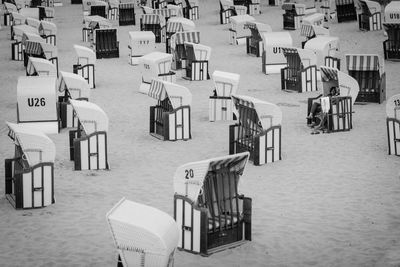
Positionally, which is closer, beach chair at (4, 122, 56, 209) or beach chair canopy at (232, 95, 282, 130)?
beach chair at (4, 122, 56, 209)

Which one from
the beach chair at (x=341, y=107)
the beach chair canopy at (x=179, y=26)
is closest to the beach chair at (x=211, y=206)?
the beach chair at (x=341, y=107)

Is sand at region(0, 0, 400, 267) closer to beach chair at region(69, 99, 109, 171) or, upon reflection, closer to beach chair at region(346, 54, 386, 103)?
beach chair at region(69, 99, 109, 171)

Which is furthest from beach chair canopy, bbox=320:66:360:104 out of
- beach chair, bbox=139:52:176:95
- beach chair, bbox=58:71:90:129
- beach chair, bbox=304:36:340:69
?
beach chair, bbox=58:71:90:129

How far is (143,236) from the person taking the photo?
12969mm

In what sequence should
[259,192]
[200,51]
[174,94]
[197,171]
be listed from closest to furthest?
[197,171]
[259,192]
[174,94]
[200,51]

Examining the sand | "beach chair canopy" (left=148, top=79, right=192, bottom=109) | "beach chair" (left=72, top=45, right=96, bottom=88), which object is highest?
"beach chair canopy" (left=148, top=79, right=192, bottom=109)

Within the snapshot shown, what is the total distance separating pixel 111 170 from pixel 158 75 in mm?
11122

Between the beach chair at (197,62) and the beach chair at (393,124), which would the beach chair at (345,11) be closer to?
the beach chair at (197,62)

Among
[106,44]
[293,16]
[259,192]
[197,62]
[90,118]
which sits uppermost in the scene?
[90,118]

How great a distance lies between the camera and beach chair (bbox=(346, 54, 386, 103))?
2944 cm

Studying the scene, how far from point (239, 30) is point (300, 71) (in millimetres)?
13827

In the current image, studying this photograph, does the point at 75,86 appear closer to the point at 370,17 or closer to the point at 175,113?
the point at 175,113

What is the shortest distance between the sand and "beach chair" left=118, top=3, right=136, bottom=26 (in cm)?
2245

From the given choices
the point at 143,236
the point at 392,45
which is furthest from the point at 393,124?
the point at 392,45
